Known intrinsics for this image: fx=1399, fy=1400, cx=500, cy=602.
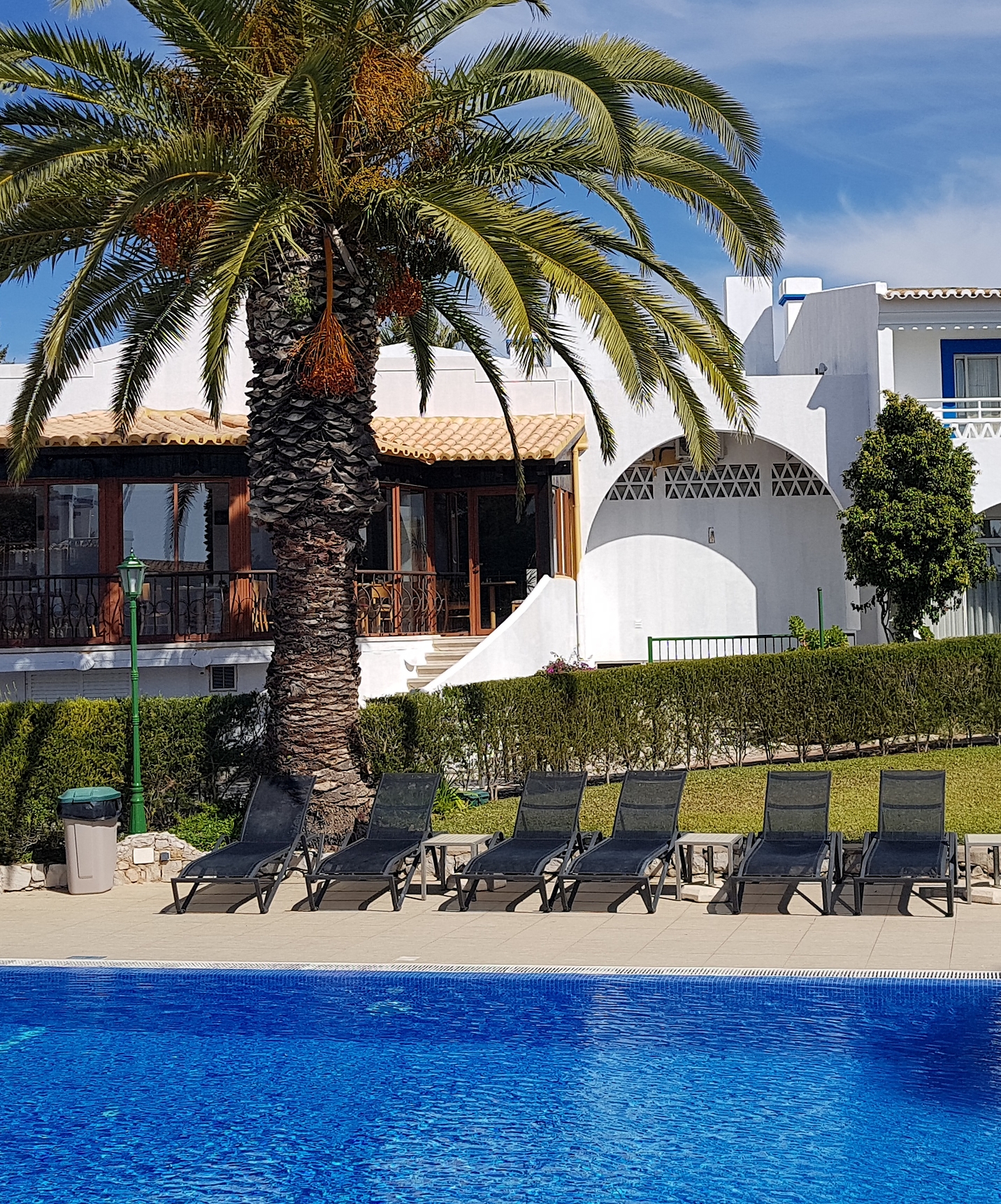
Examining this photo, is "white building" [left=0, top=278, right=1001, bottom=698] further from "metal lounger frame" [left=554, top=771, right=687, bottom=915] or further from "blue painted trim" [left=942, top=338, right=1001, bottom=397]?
"metal lounger frame" [left=554, top=771, right=687, bottom=915]

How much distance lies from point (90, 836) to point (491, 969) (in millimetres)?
5475

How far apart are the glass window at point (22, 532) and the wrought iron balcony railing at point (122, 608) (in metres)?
0.35

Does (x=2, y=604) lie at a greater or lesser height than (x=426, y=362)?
lesser

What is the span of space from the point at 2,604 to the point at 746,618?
14291 millimetres

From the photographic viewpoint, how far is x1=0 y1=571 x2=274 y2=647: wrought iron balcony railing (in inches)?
858

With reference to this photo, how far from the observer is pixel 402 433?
25.2 metres

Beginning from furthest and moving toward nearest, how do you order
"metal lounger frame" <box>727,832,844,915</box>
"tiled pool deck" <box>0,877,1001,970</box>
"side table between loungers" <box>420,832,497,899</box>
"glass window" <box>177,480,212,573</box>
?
1. "glass window" <box>177,480,212,573</box>
2. "side table between loungers" <box>420,832,497,899</box>
3. "metal lounger frame" <box>727,832,844,915</box>
4. "tiled pool deck" <box>0,877,1001,970</box>

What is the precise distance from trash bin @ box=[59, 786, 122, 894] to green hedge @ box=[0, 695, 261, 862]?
83 cm

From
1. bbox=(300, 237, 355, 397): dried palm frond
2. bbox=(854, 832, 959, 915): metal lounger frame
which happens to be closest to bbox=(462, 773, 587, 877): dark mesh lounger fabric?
bbox=(854, 832, 959, 915): metal lounger frame

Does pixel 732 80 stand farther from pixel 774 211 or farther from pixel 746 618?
pixel 746 618

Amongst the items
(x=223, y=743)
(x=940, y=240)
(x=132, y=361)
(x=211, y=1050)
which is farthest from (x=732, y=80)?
(x=940, y=240)

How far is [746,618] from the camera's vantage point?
28.3 m

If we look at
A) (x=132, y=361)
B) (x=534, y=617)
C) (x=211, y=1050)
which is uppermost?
(x=132, y=361)

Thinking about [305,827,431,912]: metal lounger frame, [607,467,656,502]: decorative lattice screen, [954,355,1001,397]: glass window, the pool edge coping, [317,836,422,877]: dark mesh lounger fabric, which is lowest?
the pool edge coping
